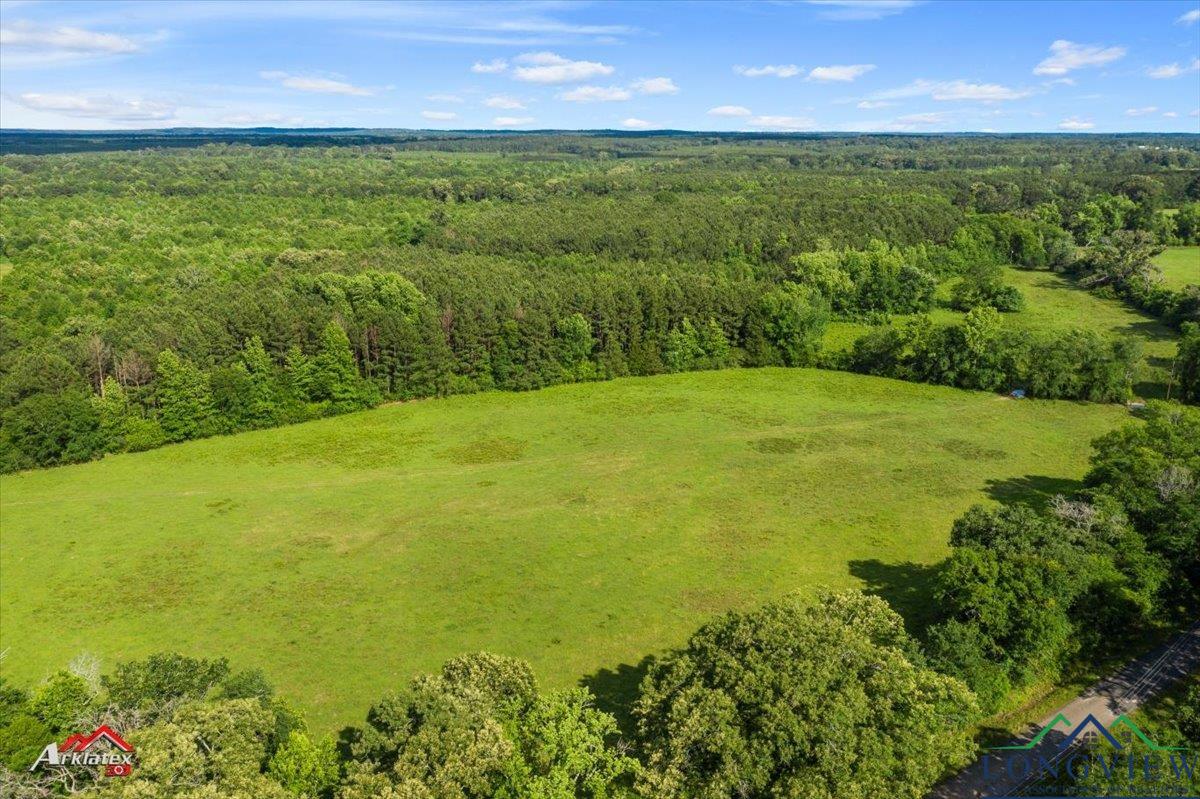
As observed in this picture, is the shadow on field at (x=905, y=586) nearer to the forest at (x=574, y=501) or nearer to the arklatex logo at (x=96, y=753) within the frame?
the forest at (x=574, y=501)

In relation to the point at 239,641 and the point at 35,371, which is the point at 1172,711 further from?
the point at 35,371

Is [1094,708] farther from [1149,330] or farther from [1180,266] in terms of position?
[1180,266]

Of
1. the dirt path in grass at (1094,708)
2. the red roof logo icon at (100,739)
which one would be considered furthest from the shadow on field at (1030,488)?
the red roof logo icon at (100,739)

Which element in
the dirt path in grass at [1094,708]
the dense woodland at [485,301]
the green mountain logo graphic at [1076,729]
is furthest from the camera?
the dense woodland at [485,301]

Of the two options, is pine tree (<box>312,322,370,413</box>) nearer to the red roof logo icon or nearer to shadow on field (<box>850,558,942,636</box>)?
the red roof logo icon

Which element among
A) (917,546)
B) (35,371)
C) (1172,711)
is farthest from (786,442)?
(35,371)

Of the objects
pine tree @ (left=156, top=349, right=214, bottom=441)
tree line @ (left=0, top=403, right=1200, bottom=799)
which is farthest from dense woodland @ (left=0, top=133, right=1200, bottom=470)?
tree line @ (left=0, top=403, right=1200, bottom=799)
